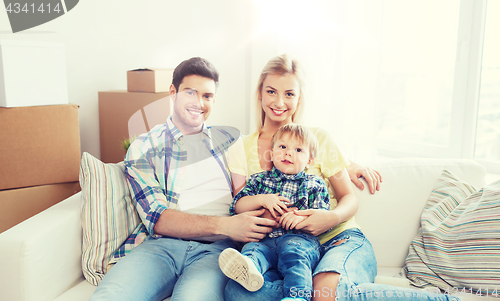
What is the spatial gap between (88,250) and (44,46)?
95 cm

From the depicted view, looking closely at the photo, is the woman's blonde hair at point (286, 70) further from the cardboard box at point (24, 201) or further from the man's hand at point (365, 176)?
the cardboard box at point (24, 201)

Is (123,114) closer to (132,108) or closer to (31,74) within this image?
(132,108)

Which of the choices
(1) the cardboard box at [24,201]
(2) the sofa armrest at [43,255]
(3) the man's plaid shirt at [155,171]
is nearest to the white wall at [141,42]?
(1) the cardboard box at [24,201]

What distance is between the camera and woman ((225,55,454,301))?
1056 millimetres

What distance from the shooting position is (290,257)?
43.3 inches

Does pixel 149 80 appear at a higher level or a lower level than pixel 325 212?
higher

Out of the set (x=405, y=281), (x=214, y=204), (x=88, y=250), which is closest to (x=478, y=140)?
(x=405, y=281)

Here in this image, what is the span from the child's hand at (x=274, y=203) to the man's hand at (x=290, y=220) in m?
0.02

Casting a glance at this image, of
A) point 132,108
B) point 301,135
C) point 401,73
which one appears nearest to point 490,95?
point 401,73

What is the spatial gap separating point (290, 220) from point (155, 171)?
0.53 meters

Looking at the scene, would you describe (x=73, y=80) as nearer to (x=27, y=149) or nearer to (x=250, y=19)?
(x=27, y=149)

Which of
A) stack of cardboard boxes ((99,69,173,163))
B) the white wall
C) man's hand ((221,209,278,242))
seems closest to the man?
man's hand ((221,209,278,242))

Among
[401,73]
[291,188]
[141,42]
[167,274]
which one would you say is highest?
[141,42]

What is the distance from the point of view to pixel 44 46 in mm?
1604
